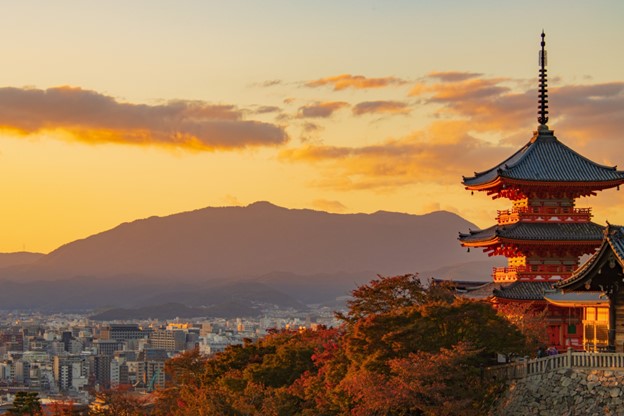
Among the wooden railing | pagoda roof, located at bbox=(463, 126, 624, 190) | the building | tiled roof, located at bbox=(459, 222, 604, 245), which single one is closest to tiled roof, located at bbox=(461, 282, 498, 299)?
tiled roof, located at bbox=(459, 222, 604, 245)

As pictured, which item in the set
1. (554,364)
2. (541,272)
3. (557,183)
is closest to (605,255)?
(554,364)

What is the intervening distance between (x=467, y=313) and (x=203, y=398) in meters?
12.6

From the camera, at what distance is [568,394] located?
104 ft

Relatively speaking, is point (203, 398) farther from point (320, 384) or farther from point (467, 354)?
point (467, 354)

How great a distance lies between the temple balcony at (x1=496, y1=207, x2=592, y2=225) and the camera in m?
47.4

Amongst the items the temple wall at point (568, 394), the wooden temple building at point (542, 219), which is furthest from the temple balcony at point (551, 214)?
the temple wall at point (568, 394)

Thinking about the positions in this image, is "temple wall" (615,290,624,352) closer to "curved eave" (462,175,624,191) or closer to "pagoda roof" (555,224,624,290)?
"pagoda roof" (555,224,624,290)

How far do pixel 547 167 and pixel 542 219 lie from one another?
1939 mm

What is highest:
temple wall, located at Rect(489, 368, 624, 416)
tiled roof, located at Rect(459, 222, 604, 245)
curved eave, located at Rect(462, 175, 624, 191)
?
curved eave, located at Rect(462, 175, 624, 191)

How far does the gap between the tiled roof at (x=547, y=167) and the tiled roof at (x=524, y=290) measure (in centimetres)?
379

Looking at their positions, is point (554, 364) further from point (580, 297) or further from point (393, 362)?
point (393, 362)

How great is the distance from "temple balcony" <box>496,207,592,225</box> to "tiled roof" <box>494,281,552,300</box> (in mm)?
2379

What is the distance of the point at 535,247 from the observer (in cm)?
4697

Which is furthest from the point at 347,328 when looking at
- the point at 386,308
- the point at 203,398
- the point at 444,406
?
the point at 444,406
